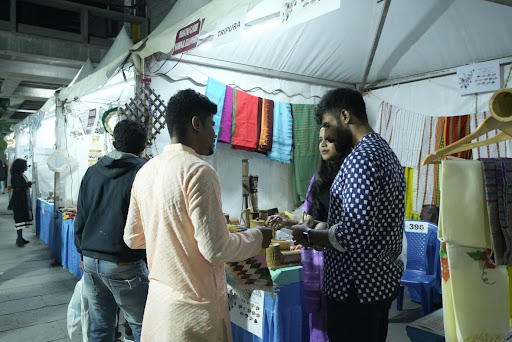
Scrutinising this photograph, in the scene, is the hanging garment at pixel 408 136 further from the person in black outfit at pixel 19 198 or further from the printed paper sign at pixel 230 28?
the person in black outfit at pixel 19 198

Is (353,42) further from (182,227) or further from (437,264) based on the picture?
(182,227)

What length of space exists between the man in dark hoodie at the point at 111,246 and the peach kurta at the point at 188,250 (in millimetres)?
698

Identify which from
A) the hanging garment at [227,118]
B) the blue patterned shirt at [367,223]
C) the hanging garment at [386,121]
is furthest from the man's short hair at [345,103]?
the hanging garment at [386,121]

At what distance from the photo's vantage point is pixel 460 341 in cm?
113

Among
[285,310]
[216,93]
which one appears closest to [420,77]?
[216,93]

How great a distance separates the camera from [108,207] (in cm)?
198

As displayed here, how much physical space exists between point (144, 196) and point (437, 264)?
113 inches

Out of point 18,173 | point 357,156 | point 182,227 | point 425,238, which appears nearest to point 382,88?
point 425,238

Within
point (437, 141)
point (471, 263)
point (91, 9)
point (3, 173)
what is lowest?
point (3, 173)

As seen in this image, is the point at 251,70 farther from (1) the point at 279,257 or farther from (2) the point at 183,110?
(2) the point at 183,110

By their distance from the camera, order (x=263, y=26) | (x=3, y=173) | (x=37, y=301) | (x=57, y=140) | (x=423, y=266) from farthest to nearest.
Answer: (x=3, y=173) < (x=57, y=140) < (x=37, y=301) < (x=423, y=266) < (x=263, y=26)

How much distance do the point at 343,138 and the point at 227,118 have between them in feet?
8.85

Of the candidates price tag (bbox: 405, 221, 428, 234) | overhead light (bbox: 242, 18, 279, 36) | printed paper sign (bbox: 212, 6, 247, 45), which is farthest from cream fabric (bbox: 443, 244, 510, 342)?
overhead light (bbox: 242, 18, 279, 36)

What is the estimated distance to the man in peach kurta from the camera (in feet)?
3.82
